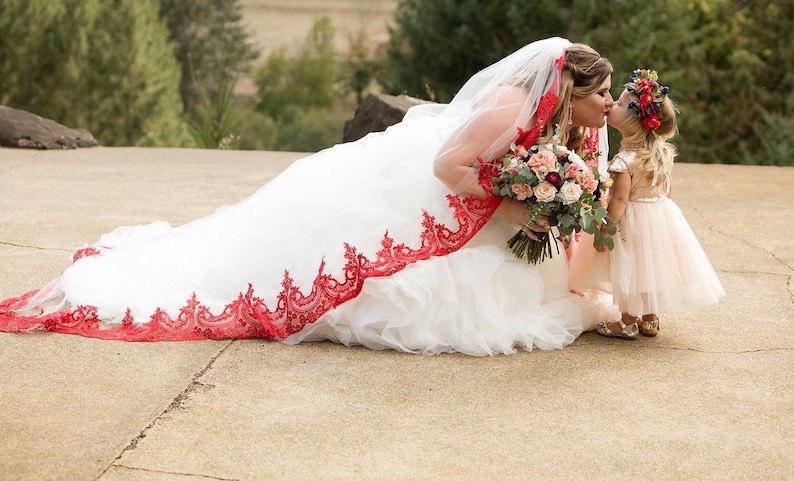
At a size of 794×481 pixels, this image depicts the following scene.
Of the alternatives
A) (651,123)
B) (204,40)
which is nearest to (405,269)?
(651,123)

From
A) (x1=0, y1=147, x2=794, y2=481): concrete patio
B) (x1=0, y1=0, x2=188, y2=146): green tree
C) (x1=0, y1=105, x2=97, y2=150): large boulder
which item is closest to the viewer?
(x1=0, y1=147, x2=794, y2=481): concrete patio

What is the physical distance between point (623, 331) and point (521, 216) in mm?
688

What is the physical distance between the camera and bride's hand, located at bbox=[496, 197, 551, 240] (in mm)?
4082

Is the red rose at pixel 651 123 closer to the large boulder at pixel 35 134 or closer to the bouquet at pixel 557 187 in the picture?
the bouquet at pixel 557 187

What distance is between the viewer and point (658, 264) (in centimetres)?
414

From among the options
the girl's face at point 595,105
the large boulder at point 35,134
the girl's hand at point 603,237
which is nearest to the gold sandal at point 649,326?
the girl's hand at point 603,237

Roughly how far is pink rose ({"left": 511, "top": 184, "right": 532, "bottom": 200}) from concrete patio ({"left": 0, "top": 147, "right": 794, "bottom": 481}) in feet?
2.13

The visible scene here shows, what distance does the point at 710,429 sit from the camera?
11.2ft

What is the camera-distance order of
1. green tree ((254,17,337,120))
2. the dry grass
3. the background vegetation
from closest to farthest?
the background vegetation
green tree ((254,17,337,120))
the dry grass

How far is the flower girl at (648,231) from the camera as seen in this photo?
4.11 meters

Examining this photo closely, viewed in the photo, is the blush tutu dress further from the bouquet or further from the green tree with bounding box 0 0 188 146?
the green tree with bounding box 0 0 188 146

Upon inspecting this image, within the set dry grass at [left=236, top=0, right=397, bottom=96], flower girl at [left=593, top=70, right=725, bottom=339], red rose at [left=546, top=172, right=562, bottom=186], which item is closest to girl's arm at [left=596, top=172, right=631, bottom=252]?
flower girl at [left=593, top=70, right=725, bottom=339]

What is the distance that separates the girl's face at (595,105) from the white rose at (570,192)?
0.41m

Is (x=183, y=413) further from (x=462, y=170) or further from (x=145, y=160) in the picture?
(x=145, y=160)
